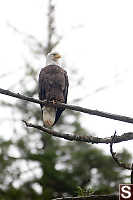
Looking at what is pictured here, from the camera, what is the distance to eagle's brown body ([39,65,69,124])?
19.0 ft

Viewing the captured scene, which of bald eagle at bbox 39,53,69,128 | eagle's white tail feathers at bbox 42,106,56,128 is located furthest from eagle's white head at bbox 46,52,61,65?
eagle's white tail feathers at bbox 42,106,56,128

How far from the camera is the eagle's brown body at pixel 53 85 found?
5.80 m

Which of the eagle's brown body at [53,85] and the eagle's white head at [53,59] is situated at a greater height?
the eagle's white head at [53,59]

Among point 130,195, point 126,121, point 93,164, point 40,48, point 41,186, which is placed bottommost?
point 130,195

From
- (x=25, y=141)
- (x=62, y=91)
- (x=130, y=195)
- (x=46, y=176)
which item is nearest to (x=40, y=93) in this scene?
(x=62, y=91)

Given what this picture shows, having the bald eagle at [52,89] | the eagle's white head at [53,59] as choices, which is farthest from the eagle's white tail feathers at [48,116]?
the eagle's white head at [53,59]

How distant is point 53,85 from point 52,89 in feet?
0.23

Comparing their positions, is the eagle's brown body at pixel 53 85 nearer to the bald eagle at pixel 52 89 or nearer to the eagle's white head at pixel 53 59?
the bald eagle at pixel 52 89

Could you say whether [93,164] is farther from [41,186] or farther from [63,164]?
[41,186]

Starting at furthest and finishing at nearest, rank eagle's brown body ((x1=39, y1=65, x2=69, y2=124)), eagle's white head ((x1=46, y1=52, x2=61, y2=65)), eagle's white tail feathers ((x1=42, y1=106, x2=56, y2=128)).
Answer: eagle's white head ((x1=46, y1=52, x2=61, y2=65)) < eagle's brown body ((x1=39, y1=65, x2=69, y2=124)) < eagle's white tail feathers ((x1=42, y1=106, x2=56, y2=128))

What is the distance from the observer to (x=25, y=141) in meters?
7.87

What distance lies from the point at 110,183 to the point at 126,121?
4874 millimetres

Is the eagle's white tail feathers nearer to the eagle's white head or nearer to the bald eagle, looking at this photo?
the bald eagle

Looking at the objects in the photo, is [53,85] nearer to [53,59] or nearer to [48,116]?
[48,116]
